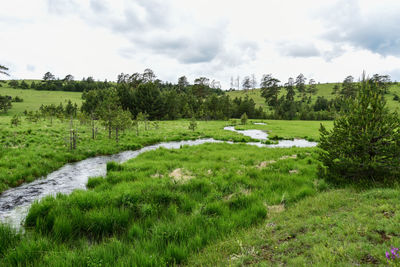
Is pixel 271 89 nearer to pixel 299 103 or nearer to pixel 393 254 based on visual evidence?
pixel 299 103

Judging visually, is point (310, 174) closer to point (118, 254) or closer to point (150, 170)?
point (150, 170)

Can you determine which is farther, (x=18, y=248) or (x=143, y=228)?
(x=143, y=228)

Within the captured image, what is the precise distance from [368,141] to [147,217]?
30.2ft

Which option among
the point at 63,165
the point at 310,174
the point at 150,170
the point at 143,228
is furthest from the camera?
the point at 63,165

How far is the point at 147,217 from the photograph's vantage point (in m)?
6.68

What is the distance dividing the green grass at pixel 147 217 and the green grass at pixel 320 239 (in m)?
0.72

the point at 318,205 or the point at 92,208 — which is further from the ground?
the point at 318,205

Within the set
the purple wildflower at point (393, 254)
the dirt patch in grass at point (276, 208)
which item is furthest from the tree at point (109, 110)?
the purple wildflower at point (393, 254)

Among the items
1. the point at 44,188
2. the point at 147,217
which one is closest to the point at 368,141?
the point at 147,217

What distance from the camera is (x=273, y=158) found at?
52.9ft

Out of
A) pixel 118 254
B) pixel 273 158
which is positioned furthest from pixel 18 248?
pixel 273 158

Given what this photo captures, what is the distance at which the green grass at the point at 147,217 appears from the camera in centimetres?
461

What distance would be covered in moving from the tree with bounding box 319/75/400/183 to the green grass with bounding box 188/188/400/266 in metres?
1.96

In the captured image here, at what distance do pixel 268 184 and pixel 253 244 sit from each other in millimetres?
5262
